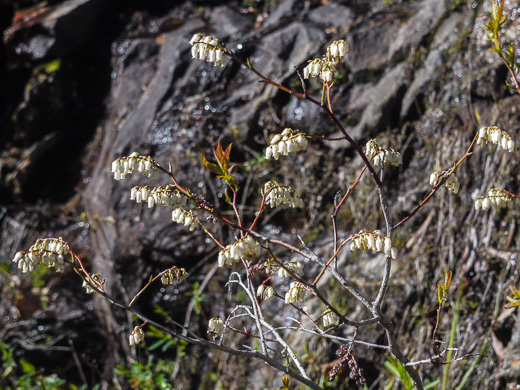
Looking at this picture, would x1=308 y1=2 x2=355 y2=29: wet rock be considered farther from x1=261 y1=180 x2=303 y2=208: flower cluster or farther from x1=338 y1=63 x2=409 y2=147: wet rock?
x1=261 y1=180 x2=303 y2=208: flower cluster

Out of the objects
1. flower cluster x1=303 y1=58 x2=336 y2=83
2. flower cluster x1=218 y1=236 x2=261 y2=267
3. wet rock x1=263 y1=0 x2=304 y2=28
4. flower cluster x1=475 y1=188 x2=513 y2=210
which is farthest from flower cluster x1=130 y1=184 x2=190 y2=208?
wet rock x1=263 y1=0 x2=304 y2=28

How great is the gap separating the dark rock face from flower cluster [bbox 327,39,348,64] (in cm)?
185

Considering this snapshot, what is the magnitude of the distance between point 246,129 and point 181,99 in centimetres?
77

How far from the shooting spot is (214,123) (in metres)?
4.04

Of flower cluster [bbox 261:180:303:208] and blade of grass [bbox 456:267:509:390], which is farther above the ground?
flower cluster [bbox 261:180:303:208]

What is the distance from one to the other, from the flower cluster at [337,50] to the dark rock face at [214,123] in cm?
185

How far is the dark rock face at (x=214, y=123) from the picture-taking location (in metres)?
3.05

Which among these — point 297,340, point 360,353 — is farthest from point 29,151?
point 360,353

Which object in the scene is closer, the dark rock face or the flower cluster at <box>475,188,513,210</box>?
the flower cluster at <box>475,188,513,210</box>

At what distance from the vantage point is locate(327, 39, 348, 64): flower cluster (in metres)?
1.33

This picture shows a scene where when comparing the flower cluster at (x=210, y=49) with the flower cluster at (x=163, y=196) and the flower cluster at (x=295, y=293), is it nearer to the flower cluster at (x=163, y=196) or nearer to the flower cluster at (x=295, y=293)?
the flower cluster at (x=163, y=196)

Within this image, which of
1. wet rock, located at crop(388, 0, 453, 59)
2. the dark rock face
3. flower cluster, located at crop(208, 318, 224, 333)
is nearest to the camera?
flower cluster, located at crop(208, 318, 224, 333)

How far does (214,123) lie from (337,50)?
2768 millimetres

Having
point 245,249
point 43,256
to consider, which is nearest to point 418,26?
point 245,249
